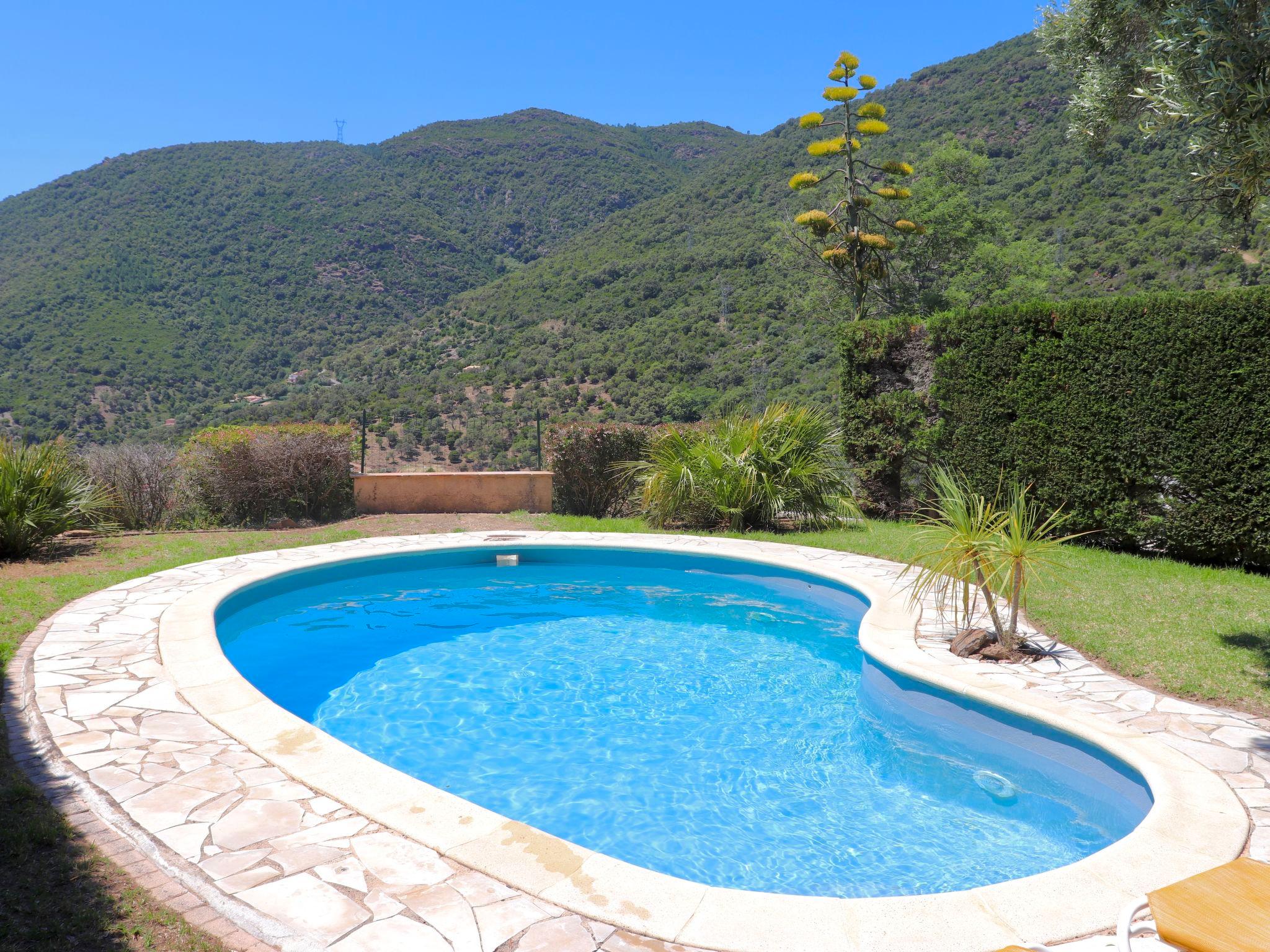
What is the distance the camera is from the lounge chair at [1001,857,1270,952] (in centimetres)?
189

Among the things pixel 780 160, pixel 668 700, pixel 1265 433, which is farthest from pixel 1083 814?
pixel 780 160

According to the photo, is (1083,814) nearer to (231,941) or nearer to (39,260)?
(231,941)

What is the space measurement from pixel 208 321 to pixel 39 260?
1012cm

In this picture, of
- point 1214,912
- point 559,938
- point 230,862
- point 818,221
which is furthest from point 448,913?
point 818,221

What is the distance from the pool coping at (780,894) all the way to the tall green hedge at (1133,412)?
425cm

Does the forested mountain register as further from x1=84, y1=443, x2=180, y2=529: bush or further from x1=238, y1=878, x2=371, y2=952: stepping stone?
x1=238, y1=878, x2=371, y2=952: stepping stone

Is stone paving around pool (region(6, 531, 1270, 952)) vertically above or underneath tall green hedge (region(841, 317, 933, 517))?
underneath

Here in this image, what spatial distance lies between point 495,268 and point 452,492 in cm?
3432

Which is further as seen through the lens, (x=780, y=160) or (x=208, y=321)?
(x=780, y=160)

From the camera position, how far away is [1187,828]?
10.7 feet

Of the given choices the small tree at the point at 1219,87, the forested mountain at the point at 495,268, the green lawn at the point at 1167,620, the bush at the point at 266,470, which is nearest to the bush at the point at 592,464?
the bush at the point at 266,470

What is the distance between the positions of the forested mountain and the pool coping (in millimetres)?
15425

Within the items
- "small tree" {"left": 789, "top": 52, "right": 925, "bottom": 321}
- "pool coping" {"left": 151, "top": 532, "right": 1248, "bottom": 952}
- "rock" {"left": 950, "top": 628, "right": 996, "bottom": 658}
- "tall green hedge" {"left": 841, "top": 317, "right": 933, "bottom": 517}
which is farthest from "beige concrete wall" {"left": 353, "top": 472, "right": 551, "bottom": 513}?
"rock" {"left": 950, "top": 628, "right": 996, "bottom": 658}

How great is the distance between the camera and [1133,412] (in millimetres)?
8266
